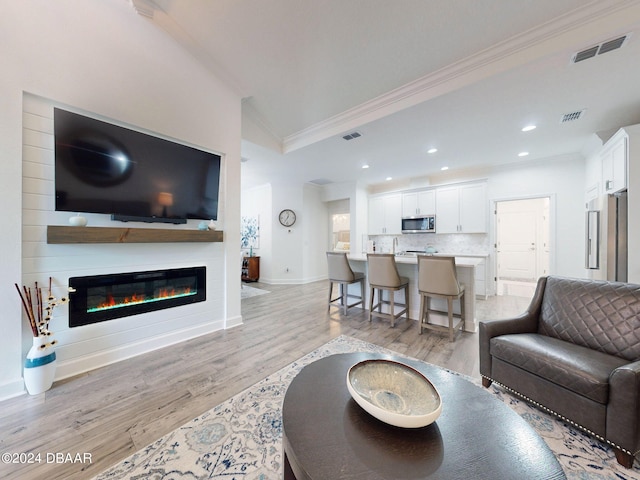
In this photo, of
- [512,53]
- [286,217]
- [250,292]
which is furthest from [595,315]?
[286,217]

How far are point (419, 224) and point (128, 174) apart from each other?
5768 mm

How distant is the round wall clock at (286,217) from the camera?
21.8ft

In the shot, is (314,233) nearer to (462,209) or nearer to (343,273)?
(343,273)

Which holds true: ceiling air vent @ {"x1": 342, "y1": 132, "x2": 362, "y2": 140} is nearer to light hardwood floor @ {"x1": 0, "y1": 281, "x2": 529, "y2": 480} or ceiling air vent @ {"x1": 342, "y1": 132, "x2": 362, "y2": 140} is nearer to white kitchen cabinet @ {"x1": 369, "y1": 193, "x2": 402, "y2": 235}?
light hardwood floor @ {"x1": 0, "y1": 281, "x2": 529, "y2": 480}

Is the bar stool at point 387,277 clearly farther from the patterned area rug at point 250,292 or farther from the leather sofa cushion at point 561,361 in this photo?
the patterned area rug at point 250,292

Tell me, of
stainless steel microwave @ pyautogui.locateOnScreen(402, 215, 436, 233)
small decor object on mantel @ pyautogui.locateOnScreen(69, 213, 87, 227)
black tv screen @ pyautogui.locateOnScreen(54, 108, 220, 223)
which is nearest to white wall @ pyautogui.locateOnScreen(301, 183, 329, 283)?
stainless steel microwave @ pyautogui.locateOnScreen(402, 215, 436, 233)

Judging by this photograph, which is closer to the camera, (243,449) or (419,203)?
(243,449)

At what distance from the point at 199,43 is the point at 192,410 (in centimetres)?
366

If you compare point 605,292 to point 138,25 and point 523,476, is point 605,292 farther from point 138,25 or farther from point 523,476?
point 138,25

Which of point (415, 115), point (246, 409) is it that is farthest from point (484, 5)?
point (246, 409)

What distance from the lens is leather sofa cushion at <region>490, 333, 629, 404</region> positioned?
4.29ft

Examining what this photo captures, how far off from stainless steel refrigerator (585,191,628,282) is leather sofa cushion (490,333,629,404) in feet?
7.19

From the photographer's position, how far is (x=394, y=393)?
1.09m

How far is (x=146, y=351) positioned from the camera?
248 cm
